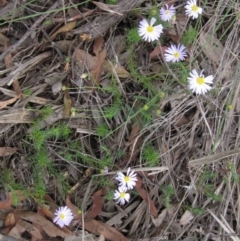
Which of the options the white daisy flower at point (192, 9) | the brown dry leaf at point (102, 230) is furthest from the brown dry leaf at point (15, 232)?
the white daisy flower at point (192, 9)

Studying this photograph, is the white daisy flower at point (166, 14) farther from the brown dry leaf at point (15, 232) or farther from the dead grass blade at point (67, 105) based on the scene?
the brown dry leaf at point (15, 232)

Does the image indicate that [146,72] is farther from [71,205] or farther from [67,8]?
[71,205]

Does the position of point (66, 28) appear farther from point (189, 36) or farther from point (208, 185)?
→ point (208, 185)

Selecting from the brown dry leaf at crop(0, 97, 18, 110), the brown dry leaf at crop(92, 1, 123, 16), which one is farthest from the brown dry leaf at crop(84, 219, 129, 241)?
the brown dry leaf at crop(92, 1, 123, 16)

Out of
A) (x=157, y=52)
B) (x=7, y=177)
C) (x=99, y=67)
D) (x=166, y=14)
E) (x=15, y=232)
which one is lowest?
(x=15, y=232)

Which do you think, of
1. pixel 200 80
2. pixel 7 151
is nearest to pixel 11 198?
pixel 7 151

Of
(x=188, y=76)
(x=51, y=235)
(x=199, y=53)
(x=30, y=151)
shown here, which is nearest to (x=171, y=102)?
(x=188, y=76)
